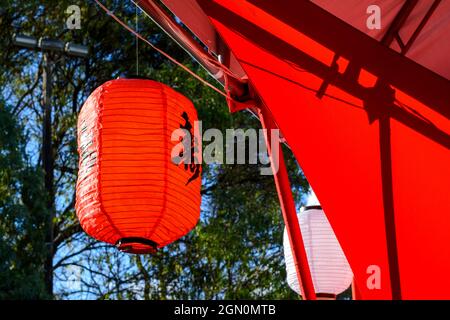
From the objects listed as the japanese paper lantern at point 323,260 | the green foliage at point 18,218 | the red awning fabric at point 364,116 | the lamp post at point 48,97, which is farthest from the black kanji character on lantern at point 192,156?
the lamp post at point 48,97

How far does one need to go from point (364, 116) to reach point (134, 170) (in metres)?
Result: 0.87

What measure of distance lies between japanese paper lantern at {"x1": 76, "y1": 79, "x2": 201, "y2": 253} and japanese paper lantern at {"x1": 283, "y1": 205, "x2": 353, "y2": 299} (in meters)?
1.45

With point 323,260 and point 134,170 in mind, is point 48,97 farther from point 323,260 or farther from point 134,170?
point 134,170

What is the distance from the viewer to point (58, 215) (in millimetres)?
10391

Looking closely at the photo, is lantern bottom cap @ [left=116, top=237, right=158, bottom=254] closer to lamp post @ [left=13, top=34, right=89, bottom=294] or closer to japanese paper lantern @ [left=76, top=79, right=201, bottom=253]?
japanese paper lantern @ [left=76, top=79, right=201, bottom=253]

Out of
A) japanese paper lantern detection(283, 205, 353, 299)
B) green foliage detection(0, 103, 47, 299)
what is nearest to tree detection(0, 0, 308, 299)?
green foliage detection(0, 103, 47, 299)

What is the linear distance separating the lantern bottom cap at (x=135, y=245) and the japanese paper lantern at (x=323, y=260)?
1.45 meters

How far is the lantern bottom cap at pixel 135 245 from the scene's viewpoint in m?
3.88

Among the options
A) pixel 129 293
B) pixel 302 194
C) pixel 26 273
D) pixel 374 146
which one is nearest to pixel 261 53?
pixel 374 146

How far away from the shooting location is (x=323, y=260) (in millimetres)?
5320

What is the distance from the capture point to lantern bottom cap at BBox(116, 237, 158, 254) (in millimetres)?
3879

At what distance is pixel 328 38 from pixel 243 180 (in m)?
7.33

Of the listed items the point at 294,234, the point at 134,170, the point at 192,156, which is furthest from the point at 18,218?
the point at 294,234

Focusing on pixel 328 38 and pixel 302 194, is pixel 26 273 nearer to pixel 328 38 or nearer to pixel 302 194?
pixel 302 194
